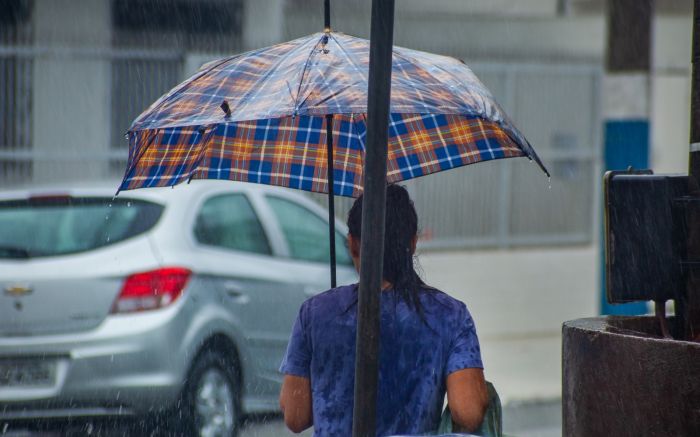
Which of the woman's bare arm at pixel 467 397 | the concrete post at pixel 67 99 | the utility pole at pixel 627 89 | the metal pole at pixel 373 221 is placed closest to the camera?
the metal pole at pixel 373 221

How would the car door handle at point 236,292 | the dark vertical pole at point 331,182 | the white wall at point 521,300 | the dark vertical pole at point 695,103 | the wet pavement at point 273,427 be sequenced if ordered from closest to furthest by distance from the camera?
the dark vertical pole at point 695,103 < the dark vertical pole at point 331,182 < the wet pavement at point 273,427 < the car door handle at point 236,292 < the white wall at point 521,300

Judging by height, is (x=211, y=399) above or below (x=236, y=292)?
below

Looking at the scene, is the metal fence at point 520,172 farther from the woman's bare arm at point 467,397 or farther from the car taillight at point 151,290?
the woman's bare arm at point 467,397

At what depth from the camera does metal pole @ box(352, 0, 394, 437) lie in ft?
9.41

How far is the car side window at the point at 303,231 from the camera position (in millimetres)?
7941

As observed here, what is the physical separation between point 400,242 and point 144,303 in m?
3.58

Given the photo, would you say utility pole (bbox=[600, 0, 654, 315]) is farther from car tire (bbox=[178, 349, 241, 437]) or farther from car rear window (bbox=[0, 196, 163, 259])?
car rear window (bbox=[0, 196, 163, 259])

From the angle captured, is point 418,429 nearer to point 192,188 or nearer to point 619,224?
point 619,224

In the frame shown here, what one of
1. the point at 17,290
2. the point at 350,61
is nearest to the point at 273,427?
the point at 17,290

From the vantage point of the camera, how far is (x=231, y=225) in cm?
755

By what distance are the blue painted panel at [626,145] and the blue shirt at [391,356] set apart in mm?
6749

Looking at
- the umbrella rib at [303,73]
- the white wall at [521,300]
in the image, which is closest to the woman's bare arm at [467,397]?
the umbrella rib at [303,73]

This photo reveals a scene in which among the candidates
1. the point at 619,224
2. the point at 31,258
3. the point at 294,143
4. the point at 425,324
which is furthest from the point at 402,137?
the point at 31,258

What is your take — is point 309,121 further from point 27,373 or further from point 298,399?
point 27,373
